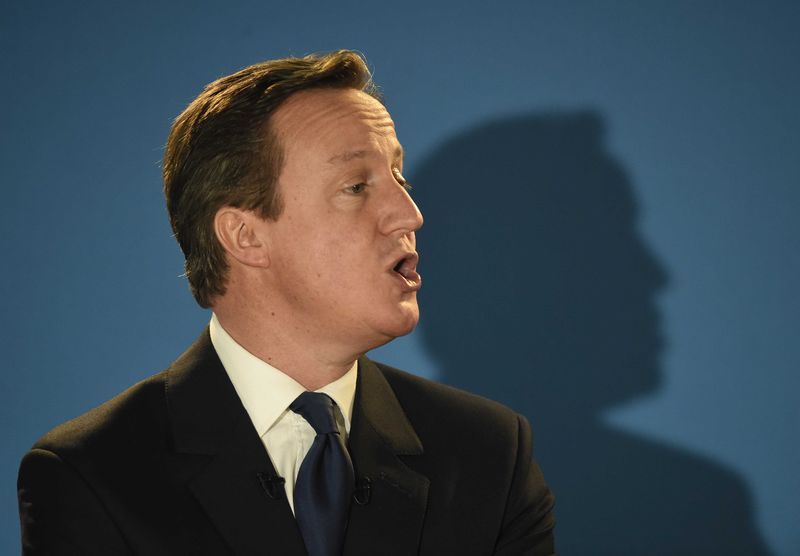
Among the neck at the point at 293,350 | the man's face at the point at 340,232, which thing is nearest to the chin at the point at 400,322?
the man's face at the point at 340,232

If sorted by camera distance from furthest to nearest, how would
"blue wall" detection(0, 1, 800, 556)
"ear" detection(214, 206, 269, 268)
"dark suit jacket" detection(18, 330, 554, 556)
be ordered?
1. "blue wall" detection(0, 1, 800, 556)
2. "ear" detection(214, 206, 269, 268)
3. "dark suit jacket" detection(18, 330, 554, 556)

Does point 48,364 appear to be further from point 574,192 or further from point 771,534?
point 771,534

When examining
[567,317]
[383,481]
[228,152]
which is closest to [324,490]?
[383,481]

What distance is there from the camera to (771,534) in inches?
118

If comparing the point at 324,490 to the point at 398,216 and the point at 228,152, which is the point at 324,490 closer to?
the point at 398,216

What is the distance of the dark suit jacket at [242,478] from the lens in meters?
2.04

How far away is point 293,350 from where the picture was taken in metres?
2.26

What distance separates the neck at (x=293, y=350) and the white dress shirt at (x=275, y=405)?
0.02m

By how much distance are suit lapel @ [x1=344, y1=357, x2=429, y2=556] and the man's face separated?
6.2 inches

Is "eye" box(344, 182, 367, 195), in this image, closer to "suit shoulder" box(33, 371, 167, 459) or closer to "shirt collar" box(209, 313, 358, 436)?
"shirt collar" box(209, 313, 358, 436)

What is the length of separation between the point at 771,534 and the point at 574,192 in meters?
1.05

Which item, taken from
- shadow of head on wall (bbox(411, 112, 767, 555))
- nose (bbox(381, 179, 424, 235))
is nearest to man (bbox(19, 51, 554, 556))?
nose (bbox(381, 179, 424, 235))

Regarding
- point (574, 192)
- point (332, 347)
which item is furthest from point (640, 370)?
point (332, 347)

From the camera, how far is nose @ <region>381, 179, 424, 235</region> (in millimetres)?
2223
